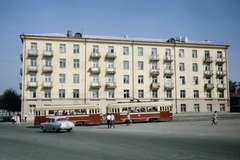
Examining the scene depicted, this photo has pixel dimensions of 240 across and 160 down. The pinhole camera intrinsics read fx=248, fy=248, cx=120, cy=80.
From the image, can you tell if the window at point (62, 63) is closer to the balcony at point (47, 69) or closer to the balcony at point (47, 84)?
the balcony at point (47, 69)

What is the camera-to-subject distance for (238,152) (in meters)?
10.5

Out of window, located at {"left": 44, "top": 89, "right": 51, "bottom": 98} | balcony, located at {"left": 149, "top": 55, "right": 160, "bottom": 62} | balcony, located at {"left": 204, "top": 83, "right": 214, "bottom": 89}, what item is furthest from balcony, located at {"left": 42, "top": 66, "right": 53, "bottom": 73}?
balcony, located at {"left": 204, "top": 83, "right": 214, "bottom": 89}

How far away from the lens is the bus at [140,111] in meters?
36.3

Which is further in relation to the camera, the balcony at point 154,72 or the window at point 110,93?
the balcony at point 154,72

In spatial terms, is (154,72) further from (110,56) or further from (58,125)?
(58,125)

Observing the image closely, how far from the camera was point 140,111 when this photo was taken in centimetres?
3662

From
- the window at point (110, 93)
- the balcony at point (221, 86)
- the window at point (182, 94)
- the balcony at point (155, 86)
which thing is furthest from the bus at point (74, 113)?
the balcony at point (221, 86)

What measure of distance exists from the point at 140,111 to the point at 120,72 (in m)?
15.4

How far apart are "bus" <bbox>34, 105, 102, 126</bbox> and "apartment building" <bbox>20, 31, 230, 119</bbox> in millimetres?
13483

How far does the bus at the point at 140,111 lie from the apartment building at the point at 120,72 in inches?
501

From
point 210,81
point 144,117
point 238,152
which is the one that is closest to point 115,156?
point 238,152

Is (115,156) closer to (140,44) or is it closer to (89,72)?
(89,72)

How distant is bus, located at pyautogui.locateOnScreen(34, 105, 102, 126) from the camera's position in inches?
1309

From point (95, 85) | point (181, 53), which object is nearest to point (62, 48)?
point (95, 85)
